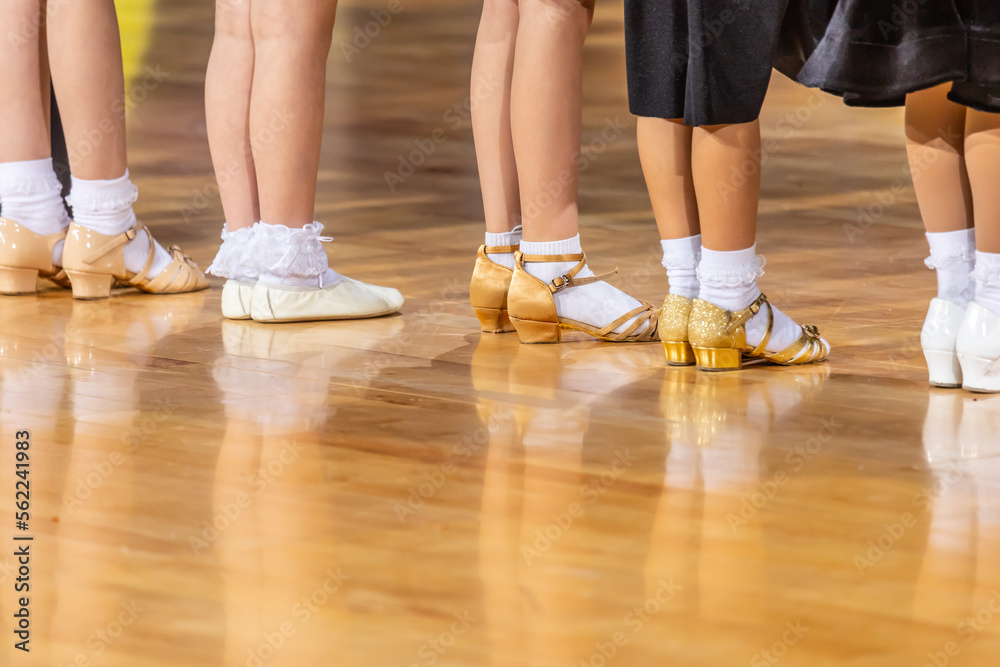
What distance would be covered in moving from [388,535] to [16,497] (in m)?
0.37

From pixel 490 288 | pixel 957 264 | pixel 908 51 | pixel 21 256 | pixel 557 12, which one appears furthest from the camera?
pixel 21 256

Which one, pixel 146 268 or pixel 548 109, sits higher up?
pixel 548 109

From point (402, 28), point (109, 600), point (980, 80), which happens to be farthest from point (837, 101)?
point (109, 600)

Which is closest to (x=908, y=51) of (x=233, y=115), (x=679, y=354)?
(x=679, y=354)

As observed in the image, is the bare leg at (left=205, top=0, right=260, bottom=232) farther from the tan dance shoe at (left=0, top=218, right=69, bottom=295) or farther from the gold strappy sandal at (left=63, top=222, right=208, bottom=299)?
the tan dance shoe at (left=0, top=218, right=69, bottom=295)

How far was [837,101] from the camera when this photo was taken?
509 centimetres

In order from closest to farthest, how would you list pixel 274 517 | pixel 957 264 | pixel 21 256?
pixel 274 517, pixel 957 264, pixel 21 256

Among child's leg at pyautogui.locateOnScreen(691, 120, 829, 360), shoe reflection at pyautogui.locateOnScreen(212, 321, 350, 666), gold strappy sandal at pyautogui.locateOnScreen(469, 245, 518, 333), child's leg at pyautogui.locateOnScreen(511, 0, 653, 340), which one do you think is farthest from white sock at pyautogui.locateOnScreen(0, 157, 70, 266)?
child's leg at pyautogui.locateOnScreen(691, 120, 829, 360)

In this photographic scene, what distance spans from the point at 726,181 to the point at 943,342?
332 millimetres

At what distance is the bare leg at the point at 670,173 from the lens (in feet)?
5.93

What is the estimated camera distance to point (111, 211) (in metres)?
2.33

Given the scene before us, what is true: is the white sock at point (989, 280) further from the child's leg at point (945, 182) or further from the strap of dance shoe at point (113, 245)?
the strap of dance shoe at point (113, 245)

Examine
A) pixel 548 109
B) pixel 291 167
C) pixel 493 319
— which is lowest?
pixel 493 319

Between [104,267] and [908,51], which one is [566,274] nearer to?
[908,51]
